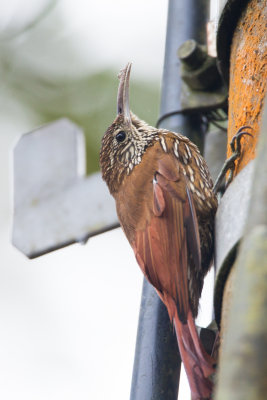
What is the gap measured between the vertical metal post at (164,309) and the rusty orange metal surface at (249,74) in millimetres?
619

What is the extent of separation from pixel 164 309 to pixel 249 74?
2.97 feet

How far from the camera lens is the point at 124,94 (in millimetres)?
3639

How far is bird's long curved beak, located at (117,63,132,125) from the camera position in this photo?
138 inches

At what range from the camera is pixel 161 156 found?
319cm

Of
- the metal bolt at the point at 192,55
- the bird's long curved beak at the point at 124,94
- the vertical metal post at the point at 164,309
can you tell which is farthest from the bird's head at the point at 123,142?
the metal bolt at the point at 192,55

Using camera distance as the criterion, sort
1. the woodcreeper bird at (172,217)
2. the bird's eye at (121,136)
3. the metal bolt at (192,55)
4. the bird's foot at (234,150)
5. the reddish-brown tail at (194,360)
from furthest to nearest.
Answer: the bird's eye at (121,136), the metal bolt at (192,55), the woodcreeper bird at (172,217), the bird's foot at (234,150), the reddish-brown tail at (194,360)

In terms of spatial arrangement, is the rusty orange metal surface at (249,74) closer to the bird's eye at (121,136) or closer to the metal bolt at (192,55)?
the metal bolt at (192,55)

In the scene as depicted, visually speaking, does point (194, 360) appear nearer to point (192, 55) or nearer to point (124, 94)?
point (192, 55)

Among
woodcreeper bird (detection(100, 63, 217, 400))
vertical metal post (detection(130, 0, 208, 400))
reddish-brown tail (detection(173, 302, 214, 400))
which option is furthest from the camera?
woodcreeper bird (detection(100, 63, 217, 400))

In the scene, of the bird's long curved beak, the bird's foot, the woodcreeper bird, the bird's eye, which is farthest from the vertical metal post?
the bird's foot

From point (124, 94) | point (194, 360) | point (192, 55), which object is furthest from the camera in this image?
point (124, 94)

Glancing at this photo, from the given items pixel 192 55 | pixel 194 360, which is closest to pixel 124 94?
pixel 192 55

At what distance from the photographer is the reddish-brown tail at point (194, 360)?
7.32 ft

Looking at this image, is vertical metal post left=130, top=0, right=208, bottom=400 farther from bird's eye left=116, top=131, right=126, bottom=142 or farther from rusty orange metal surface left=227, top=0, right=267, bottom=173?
rusty orange metal surface left=227, top=0, right=267, bottom=173
